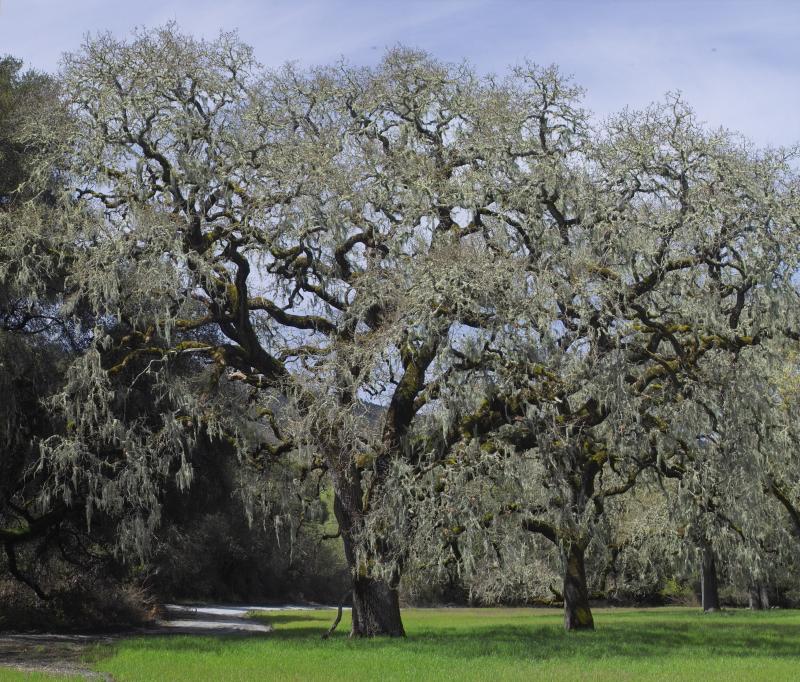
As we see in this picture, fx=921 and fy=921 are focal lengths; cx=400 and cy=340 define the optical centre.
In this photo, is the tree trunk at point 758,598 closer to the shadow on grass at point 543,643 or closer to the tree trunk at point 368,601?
the shadow on grass at point 543,643

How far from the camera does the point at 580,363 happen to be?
43.5 ft

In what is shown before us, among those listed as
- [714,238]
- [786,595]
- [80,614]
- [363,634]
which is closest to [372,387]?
[363,634]

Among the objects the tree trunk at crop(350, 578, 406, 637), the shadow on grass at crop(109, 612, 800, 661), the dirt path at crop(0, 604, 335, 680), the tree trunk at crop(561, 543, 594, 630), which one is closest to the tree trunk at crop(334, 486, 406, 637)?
the tree trunk at crop(350, 578, 406, 637)

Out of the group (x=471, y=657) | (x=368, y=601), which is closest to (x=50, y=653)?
(x=368, y=601)

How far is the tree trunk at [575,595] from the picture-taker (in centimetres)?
1767

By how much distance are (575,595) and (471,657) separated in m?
5.77

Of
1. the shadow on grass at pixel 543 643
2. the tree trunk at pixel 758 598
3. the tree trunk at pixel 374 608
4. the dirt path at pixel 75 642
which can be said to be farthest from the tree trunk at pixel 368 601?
the tree trunk at pixel 758 598

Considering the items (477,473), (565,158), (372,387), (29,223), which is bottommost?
(477,473)

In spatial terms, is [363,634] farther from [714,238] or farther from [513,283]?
[714,238]

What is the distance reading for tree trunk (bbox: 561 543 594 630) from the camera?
58.0 ft

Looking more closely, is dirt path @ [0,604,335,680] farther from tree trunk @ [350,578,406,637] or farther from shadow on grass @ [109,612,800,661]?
tree trunk @ [350,578,406,637]

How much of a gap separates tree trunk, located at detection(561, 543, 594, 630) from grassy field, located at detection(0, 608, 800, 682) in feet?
1.70

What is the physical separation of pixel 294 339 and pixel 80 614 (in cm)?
843

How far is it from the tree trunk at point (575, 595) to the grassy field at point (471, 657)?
517 millimetres
